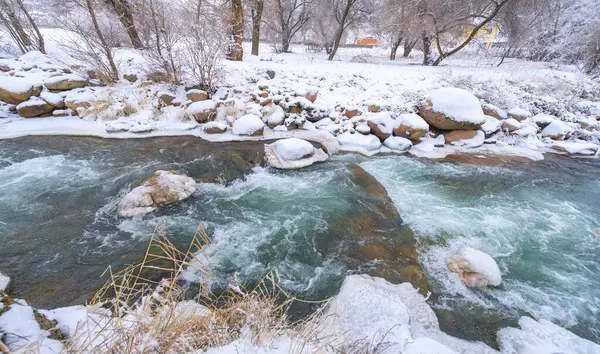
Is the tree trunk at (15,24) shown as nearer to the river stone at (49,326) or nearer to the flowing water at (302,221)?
the flowing water at (302,221)

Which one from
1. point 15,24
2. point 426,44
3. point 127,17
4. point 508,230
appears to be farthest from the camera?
point 426,44

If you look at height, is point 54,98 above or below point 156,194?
above

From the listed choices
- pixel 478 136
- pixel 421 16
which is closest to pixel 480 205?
pixel 478 136

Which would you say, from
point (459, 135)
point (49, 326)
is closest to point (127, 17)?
point (49, 326)

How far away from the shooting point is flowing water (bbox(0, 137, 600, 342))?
3.00m

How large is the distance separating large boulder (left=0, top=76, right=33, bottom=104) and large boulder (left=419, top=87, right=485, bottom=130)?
11.4m

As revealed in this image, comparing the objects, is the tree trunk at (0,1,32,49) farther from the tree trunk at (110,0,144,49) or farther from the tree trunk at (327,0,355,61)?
the tree trunk at (327,0,355,61)

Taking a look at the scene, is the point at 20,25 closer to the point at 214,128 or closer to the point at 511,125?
the point at 214,128

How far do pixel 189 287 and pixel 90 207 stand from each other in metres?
2.67

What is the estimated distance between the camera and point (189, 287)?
2906mm

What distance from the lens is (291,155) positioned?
Result: 19.1ft

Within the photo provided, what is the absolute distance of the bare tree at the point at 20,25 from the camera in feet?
28.4

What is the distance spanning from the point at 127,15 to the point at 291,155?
876 cm

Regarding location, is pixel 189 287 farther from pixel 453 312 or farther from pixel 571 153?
pixel 571 153
